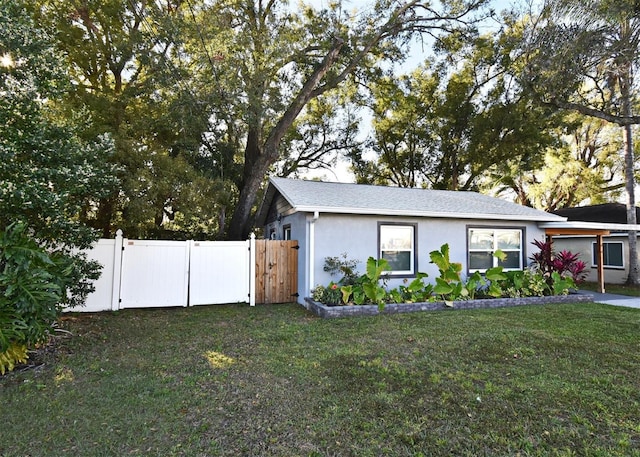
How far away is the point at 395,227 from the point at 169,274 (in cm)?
584

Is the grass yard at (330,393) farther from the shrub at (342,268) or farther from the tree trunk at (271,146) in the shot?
the tree trunk at (271,146)

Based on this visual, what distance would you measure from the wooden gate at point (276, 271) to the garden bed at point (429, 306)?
1188 mm

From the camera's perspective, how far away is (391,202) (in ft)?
31.9

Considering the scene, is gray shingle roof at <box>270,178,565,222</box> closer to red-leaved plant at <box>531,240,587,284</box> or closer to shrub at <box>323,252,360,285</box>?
red-leaved plant at <box>531,240,587,284</box>

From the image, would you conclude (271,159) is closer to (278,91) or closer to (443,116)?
(278,91)

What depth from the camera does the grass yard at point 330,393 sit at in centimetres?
271

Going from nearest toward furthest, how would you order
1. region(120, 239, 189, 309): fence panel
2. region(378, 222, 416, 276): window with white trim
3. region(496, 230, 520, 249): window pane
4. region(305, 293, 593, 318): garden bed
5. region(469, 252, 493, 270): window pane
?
region(305, 293, 593, 318): garden bed → region(120, 239, 189, 309): fence panel → region(378, 222, 416, 276): window with white trim → region(469, 252, 493, 270): window pane → region(496, 230, 520, 249): window pane

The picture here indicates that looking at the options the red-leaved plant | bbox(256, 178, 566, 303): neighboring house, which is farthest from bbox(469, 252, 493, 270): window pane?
the red-leaved plant

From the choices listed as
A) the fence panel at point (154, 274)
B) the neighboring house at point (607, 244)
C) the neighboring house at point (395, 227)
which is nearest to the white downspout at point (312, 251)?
the neighboring house at point (395, 227)

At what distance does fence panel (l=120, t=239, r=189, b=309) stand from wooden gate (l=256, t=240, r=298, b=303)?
1825 millimetres

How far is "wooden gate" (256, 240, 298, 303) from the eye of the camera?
9.12 metres

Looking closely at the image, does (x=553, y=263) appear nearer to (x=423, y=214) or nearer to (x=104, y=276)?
(x=423, y=214)

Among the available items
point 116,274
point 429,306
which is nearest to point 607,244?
point 429,306

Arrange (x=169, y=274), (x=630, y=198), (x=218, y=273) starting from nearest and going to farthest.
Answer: (x=169, y=274), (x=218, y=273), (x=630, y=198)
